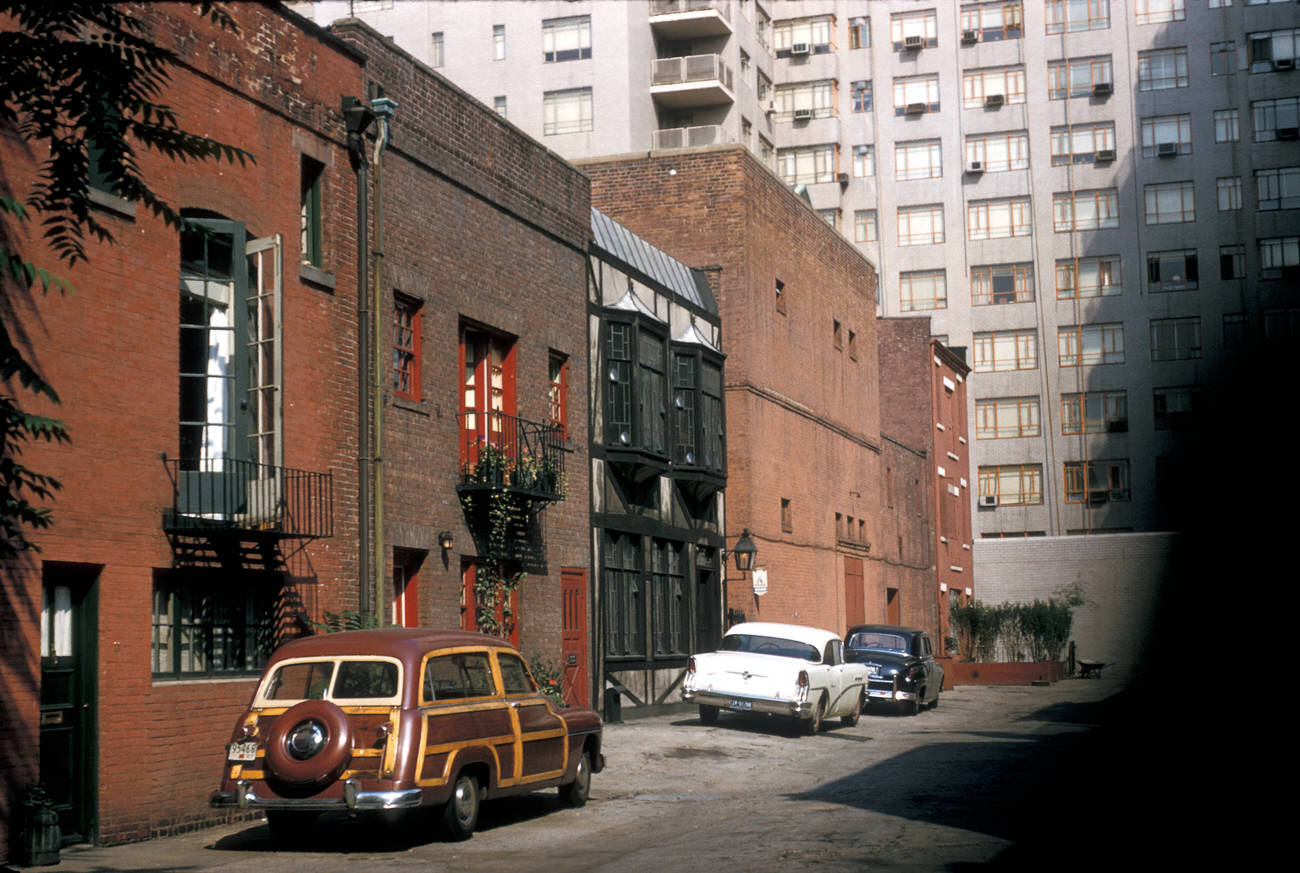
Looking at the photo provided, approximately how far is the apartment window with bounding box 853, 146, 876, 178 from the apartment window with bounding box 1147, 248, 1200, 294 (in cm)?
1377

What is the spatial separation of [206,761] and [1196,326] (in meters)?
65.2

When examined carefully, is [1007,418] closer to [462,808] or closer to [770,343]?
[770,343]

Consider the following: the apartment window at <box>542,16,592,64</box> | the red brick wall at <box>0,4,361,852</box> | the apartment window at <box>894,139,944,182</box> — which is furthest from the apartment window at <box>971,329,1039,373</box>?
the red brick wall at <box>0,4,361,852</box>

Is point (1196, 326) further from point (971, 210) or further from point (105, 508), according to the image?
point (105, 508)

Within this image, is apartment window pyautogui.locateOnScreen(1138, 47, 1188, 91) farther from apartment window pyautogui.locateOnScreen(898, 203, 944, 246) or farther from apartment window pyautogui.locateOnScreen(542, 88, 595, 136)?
apartment window pyautogui.locateOnScreen(542, 88, 595, 136)

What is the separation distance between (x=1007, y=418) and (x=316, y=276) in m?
61.4

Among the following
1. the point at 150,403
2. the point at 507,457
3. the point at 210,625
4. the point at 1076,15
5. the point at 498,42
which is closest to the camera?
the point at 150,403

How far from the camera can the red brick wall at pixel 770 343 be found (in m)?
33.8

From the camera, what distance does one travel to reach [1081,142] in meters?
75.8

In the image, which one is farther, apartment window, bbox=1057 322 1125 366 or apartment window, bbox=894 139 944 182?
apartment window, bbox=894 139 944 182

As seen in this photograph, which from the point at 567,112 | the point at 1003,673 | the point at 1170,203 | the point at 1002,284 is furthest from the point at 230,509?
the point at 1170,203

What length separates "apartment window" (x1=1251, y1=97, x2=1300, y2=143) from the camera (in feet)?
239

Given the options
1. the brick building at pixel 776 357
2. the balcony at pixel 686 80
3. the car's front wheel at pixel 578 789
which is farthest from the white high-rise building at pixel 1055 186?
the car's front wheel at pixel 578 789

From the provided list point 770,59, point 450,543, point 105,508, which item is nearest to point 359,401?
point 450,543
